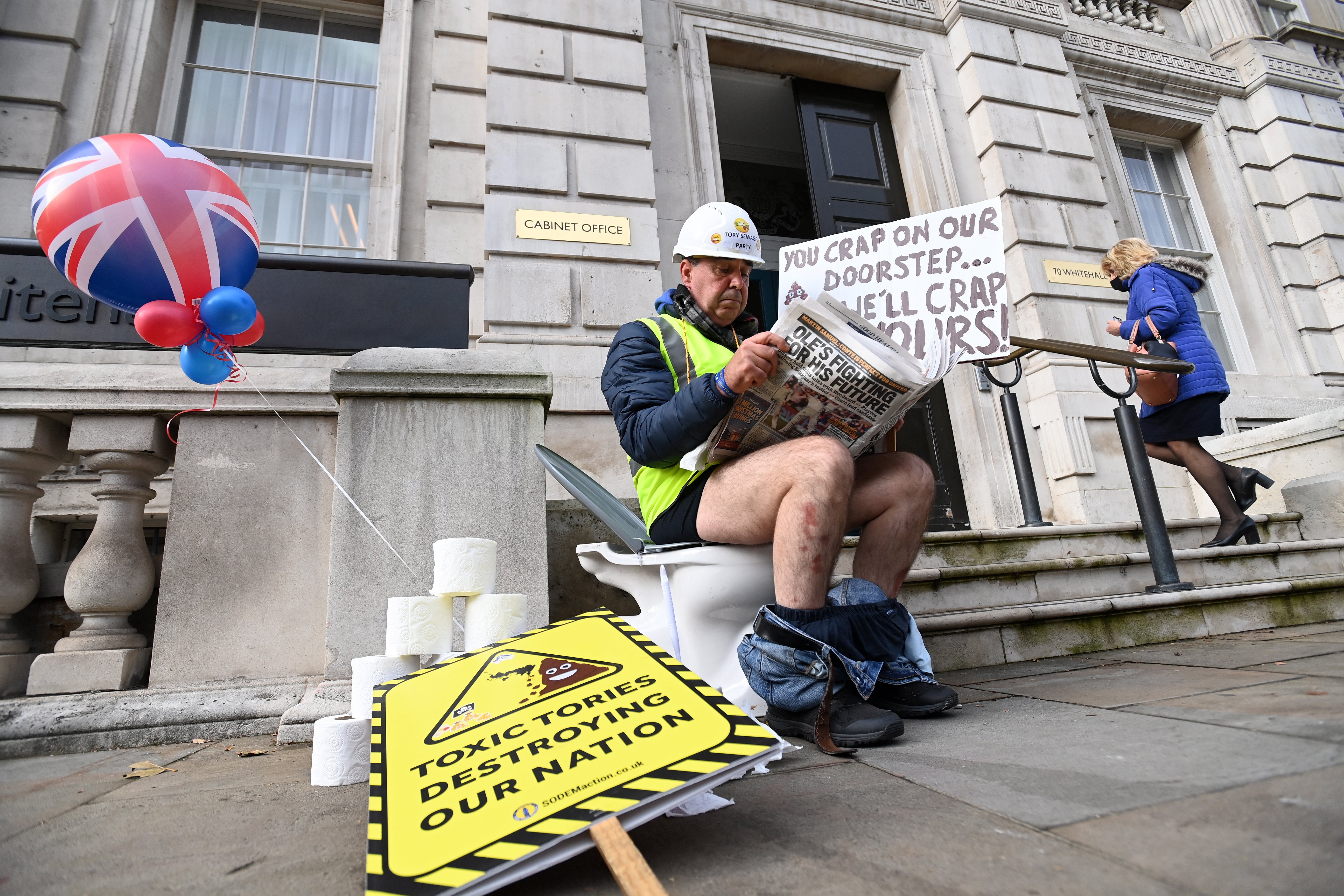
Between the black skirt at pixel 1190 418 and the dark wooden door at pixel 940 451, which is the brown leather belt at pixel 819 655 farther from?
the dark wooden door at pixel 940 451

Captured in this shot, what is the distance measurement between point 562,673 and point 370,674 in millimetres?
714

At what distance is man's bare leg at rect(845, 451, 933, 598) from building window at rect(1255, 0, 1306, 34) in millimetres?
10729

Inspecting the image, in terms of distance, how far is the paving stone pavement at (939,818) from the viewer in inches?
27.0

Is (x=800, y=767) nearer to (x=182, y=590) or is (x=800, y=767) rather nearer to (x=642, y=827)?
(x=642, y=827)

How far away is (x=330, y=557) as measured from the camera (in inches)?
85.0

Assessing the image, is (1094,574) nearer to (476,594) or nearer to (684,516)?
(684,516)

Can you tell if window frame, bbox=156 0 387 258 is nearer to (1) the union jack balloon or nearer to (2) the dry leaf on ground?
(1) the union jack balloon

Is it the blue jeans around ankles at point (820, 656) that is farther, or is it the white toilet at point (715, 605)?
the white toilet at point (715, 605)

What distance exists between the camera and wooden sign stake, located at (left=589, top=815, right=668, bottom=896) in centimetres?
67

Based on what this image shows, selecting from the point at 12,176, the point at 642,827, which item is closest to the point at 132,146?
the point at 642,827

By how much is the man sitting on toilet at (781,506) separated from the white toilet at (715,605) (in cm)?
6

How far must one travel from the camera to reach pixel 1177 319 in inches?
143

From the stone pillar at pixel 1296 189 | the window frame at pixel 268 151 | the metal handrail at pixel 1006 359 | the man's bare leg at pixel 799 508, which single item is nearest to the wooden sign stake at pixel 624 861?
the man's bare leg at pixel 799 508

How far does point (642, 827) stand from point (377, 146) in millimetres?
5342
